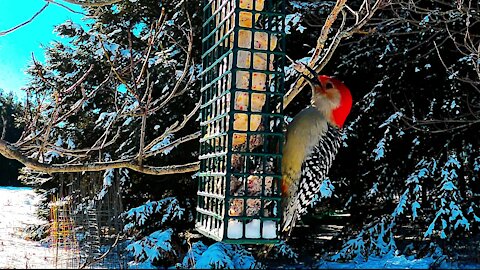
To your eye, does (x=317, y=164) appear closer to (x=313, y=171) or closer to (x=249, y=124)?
(x=313, y=171)

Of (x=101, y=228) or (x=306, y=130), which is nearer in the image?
(x=306, y=130)

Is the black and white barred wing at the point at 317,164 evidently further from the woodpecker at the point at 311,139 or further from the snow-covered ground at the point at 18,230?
Result: the snow-covered ground at the point at 18,230

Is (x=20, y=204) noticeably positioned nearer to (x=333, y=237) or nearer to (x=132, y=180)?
(x=132, y=180)

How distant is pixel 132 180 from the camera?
318 inches

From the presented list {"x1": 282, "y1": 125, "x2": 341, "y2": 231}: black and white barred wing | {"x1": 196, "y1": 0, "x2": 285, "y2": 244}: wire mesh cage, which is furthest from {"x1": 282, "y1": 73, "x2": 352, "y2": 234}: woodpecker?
{"x1": 196, "y1": 0, "x2": 285, "y2": 244}: wire mesh cage

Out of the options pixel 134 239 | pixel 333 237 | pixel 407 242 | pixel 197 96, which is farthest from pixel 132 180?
pixel 407 242

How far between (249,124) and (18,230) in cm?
771

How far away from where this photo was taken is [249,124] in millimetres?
2154

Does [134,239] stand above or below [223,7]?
below

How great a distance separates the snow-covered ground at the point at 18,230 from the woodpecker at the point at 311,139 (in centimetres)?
345

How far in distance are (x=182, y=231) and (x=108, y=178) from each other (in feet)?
4.47

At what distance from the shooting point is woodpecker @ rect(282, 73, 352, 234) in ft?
7.83

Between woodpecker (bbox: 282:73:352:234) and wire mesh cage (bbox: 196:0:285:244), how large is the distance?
0.61 feet

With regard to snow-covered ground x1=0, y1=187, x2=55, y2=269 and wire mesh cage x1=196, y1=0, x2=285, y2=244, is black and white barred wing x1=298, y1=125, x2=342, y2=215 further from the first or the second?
snow-covered ground x1=0, y1=187, x2=55, y2=269
